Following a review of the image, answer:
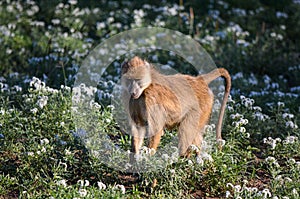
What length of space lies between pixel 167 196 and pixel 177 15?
18.6ft

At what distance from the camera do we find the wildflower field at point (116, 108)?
5.44 metres

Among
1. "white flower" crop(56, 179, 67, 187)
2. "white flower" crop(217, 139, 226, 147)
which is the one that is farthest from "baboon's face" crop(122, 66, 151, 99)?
"white flower" crop(217, 139, 226, 147)

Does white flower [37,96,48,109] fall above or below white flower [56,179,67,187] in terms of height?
above

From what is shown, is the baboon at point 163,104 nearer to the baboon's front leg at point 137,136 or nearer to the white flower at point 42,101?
the baboon's front leg at point 137,136

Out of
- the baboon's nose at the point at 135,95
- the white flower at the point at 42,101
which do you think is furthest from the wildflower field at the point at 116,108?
the baboon's nose at the point at 135,95

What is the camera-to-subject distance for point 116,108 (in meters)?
6.69

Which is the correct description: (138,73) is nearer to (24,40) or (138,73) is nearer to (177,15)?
(24,40)

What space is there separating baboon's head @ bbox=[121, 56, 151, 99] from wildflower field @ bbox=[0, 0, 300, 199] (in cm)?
75

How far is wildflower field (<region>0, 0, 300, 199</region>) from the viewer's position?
5438 millimetres

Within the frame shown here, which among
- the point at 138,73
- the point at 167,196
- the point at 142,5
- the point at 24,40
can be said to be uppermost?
the point at 142,5

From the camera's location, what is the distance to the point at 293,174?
216 inches

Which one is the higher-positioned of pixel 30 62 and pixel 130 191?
pixel 30 62

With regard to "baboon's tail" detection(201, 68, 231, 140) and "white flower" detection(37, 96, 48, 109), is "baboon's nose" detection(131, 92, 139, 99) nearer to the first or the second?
"baboon's tail" detection(201, 68, 231, 140)

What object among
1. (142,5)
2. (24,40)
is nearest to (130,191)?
(24,40)
